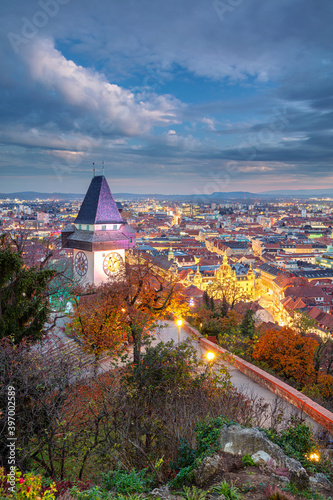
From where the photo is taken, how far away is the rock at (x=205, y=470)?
17.3 ft

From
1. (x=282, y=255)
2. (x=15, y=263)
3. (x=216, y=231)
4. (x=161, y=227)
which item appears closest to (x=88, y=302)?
(x=15, y=263)

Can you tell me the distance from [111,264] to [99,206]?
3.09 meters

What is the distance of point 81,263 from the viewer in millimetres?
18938

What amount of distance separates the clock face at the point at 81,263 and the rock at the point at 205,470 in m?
14.2

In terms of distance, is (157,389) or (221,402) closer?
(221,402)

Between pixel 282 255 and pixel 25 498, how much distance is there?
100.0 meters

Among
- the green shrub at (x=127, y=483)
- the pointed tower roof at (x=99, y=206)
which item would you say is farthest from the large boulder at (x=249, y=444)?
the pointed tower roof at (x=99, y=206)

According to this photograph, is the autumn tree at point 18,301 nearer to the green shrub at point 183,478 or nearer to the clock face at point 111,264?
the green shrub at point 183,478

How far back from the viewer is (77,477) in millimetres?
7000

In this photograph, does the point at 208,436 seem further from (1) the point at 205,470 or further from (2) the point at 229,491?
(2) the point at 229,491

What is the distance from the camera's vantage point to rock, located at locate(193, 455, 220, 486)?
5.26 m

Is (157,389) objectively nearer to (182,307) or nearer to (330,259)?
(182,307)

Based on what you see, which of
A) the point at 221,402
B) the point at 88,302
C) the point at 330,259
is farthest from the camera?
the point at 330,259

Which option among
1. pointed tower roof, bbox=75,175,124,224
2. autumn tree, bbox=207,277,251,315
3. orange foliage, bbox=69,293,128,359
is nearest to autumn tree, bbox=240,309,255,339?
autumn tree, bbox=207,277,251,315
